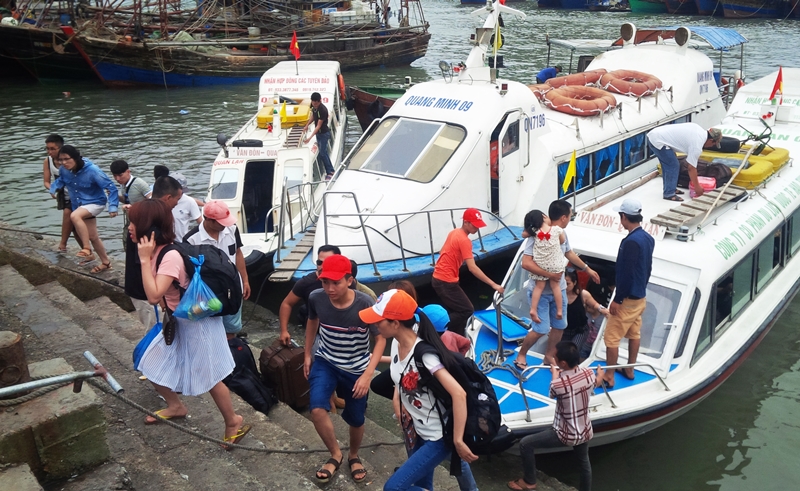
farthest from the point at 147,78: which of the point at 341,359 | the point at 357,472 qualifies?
the point at 357,472

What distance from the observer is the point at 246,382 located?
5863 mm

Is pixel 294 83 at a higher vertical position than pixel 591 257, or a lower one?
higher

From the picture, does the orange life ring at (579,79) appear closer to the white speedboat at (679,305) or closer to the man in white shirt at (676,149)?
the man in white shirt at (676,149)

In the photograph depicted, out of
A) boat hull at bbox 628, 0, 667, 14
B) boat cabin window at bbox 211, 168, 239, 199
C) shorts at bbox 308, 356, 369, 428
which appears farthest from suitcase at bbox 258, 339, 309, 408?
boat hull at bbox 628, 0, 667, 14

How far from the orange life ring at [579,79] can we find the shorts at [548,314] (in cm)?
719

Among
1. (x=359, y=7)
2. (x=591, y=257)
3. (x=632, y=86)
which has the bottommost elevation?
(x=591, y=257)

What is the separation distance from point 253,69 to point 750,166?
78.3 ft

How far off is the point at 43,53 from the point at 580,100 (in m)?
24.4

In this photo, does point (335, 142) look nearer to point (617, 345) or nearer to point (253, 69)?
point (617, 345)

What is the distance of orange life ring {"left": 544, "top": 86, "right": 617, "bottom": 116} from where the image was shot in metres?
11.5

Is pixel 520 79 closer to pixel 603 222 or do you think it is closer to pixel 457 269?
pixel 603 222

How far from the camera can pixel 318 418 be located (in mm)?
4730

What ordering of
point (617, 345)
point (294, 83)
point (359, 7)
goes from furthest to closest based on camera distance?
point (359, 7) < point (294, 83) < point (617, 345)

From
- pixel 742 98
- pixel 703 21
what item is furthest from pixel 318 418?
pixel 703 21
